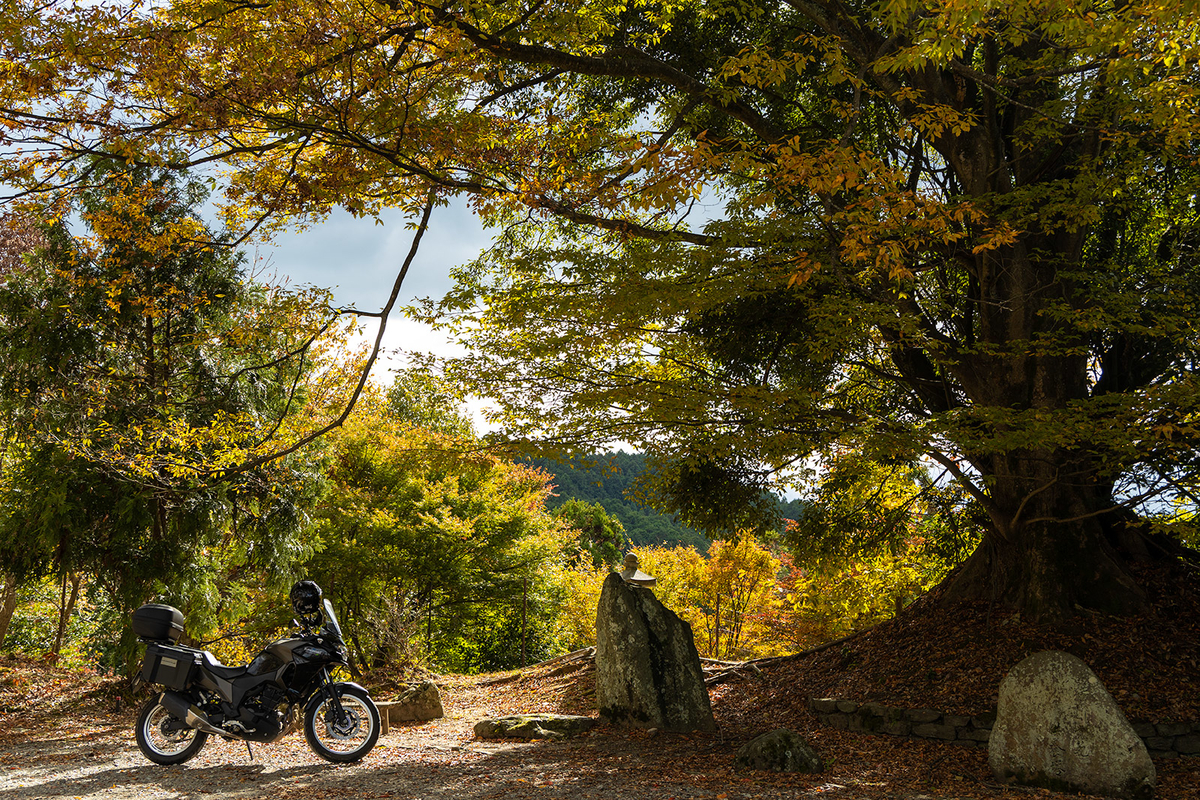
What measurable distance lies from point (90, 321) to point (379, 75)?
217 inches

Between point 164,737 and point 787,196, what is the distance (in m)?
8.21

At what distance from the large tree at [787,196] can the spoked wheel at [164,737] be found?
13.3ft

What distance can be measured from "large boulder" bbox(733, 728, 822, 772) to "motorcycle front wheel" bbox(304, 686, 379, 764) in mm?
2937

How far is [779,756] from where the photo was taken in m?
5.96

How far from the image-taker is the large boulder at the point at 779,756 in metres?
5.93

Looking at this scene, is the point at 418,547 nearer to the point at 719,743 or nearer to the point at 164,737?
the point at 164,737

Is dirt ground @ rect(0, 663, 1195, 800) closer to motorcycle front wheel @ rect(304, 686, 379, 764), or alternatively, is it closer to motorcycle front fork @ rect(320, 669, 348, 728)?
motorcycle front wheel @ rect(304, 686, 379, 764)

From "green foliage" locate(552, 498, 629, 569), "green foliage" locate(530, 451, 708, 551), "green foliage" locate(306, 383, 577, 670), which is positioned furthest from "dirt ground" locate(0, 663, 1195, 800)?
"green foliage" locate(530, 451, 708, 551)

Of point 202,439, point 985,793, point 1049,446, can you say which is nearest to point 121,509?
point 202,439

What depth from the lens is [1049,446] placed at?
6.39m

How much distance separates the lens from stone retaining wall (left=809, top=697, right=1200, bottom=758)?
662cm

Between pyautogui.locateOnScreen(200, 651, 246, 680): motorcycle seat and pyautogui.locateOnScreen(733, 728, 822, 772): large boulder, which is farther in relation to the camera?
pyautogui.locateOnScreen(733, 728, 822, 772): large boulder

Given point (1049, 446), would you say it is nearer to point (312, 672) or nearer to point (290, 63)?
point (312, 672)

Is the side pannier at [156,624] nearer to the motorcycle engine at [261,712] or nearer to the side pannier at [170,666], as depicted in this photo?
the side pannier at [170,666]
